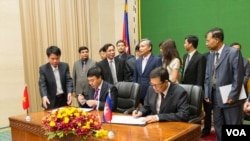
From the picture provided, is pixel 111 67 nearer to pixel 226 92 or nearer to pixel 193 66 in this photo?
pixel 193 66

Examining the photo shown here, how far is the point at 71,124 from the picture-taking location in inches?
78.8

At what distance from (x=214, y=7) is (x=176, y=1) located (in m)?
0.90

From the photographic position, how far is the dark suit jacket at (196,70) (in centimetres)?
410

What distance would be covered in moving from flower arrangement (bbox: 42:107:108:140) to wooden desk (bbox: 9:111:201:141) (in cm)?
13

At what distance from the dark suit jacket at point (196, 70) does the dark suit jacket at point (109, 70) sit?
103 centimetres

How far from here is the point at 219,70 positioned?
3.28 m

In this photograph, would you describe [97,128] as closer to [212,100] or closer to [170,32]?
[212,100]

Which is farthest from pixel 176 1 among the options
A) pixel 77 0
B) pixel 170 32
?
pixel 77 0

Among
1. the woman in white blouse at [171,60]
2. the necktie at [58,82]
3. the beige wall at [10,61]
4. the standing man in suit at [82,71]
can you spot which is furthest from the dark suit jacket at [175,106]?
the beige wall at [10,61]

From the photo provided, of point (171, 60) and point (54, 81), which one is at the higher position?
point (171, 60)

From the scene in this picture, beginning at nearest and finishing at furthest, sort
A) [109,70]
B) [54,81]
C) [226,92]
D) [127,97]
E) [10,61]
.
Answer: [226,92] < [127,97] < [54,81] < [109,70] < [10,61]

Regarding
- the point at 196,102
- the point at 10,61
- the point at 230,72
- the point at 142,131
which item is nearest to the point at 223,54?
the point at 230,72

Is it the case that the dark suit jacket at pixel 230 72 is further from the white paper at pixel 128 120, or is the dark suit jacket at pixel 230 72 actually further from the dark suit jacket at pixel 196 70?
the white paper at pixel 128 120

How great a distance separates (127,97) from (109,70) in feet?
3.69
